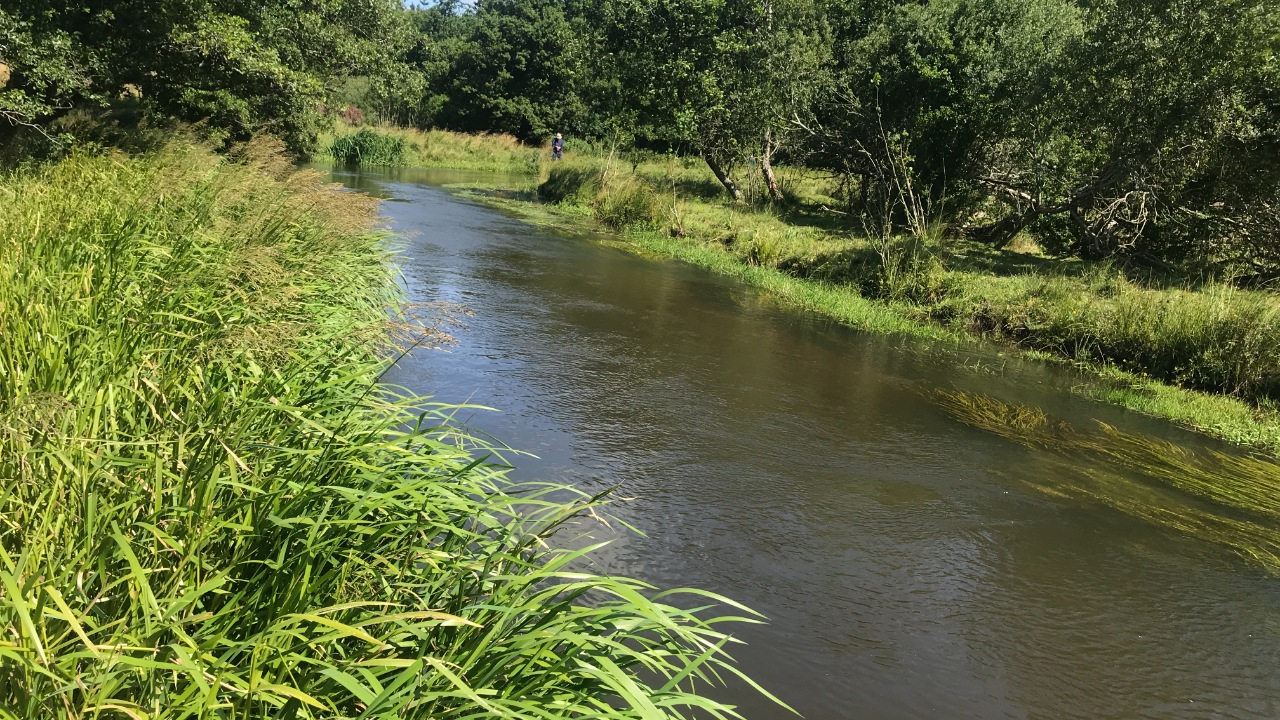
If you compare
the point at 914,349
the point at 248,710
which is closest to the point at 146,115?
the point at 914,349

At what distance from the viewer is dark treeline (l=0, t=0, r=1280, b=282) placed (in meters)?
11.5

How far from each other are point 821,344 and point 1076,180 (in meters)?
6.96

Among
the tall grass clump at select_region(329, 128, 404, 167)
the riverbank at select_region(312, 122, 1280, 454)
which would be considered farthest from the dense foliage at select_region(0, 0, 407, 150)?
the tall grass clump at select_region(329, 128, 404, 167)

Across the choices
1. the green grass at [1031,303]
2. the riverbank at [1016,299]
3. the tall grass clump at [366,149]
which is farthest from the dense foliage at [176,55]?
the tall grass clump at [366,149]

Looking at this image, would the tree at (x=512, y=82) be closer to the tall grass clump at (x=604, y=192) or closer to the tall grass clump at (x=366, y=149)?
the tall grass clump at (x=366, y=149)

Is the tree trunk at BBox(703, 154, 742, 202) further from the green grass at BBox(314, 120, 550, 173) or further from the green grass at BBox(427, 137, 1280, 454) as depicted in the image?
the green grass at BBox(314, 120, 550, 173)

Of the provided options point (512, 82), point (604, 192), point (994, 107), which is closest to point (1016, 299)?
point (994, 107)

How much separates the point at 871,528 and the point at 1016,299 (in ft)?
24.9

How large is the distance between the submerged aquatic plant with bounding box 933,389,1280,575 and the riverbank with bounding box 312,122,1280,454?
1036 millimetres

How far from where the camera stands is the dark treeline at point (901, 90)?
11469 millimetres

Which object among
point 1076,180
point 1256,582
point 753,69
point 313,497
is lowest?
point 1256,582

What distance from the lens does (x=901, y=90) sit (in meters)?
18.4

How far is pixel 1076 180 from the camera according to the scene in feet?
47.8

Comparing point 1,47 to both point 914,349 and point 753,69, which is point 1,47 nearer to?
point 914,349
